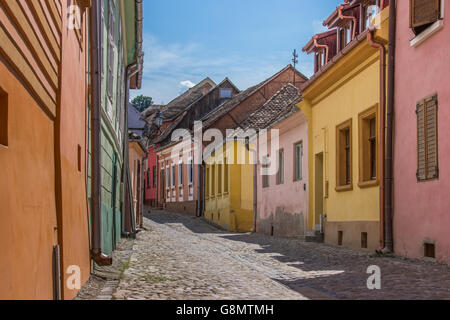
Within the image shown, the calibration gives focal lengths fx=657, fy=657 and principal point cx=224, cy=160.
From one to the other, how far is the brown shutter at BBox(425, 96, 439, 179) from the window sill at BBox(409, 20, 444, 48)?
3.71 feet

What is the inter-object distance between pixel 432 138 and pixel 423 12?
7.37ft

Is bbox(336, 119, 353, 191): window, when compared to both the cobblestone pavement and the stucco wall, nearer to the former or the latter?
the cobblestone pavement

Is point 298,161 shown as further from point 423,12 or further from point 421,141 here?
point 423,12

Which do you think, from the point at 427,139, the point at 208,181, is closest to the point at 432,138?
the point at 427,139

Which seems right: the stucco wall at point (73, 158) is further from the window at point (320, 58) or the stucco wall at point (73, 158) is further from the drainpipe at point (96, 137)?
the window at point (320, 58)

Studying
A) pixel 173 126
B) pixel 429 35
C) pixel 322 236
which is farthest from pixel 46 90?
pixel 173 126

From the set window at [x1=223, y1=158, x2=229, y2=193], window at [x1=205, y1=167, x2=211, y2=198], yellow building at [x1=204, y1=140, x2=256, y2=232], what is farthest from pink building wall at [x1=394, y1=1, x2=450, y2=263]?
window at [x1=205, y1=167, x2=211, y2=198]

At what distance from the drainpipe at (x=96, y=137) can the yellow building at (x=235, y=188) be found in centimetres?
1750

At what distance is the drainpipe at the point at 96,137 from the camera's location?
848 cm

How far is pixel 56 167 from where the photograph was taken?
5.80 meters

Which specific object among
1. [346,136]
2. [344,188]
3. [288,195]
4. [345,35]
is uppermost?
[345,35]

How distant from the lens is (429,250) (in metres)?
11.2
